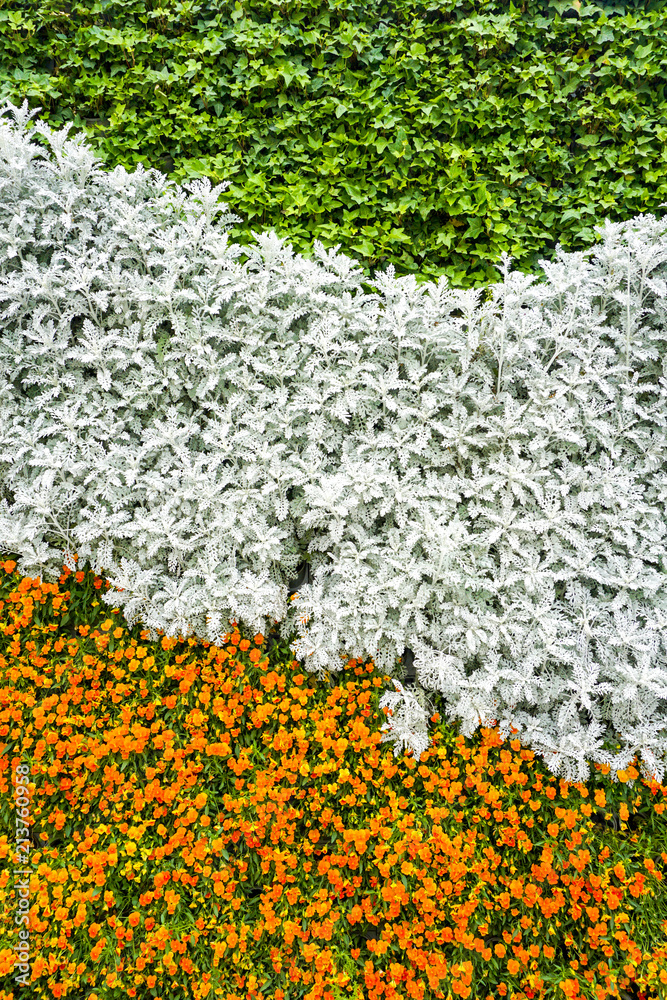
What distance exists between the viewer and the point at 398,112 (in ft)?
11.7

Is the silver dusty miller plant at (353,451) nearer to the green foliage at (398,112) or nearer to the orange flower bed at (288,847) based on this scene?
the orange flower bed at (288,847)

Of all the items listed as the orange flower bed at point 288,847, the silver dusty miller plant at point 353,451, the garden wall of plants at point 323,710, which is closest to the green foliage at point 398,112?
the garden wall of plants at point 323,710

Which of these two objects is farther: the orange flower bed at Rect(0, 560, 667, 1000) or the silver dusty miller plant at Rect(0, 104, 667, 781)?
the silver dusty miller plant at Rect(0, 104, 667, 781)

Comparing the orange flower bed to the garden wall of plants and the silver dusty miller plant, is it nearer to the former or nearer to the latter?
the garden wall of plants

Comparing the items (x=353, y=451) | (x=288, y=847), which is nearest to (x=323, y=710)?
(x=288, y=847)

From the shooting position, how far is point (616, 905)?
7.50ft

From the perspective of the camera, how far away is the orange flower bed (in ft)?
7.23

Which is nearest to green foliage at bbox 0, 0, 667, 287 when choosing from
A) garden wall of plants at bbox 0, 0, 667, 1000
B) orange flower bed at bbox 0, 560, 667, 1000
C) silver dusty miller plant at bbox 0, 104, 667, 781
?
garden wall of plants at bbox 0, 0, 667, 1000

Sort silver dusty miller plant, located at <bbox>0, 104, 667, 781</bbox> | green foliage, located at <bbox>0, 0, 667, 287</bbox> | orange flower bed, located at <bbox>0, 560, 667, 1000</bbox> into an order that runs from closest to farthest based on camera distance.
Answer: orange flower bed, located at <bbox>0, 560, 667, 1000</bbox> < silver dusty miller plant, located at <bbox>0, 104, 667, 781</bbox> < green foliage, located at <bbox>0, 0, 667, 287</bbox>

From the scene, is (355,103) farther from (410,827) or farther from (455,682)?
(410,827)

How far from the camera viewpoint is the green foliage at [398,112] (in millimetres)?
3533

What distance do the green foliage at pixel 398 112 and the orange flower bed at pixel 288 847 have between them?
2.44m

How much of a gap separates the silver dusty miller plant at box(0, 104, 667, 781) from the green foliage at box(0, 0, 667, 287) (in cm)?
49

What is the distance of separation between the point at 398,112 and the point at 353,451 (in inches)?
79.0
